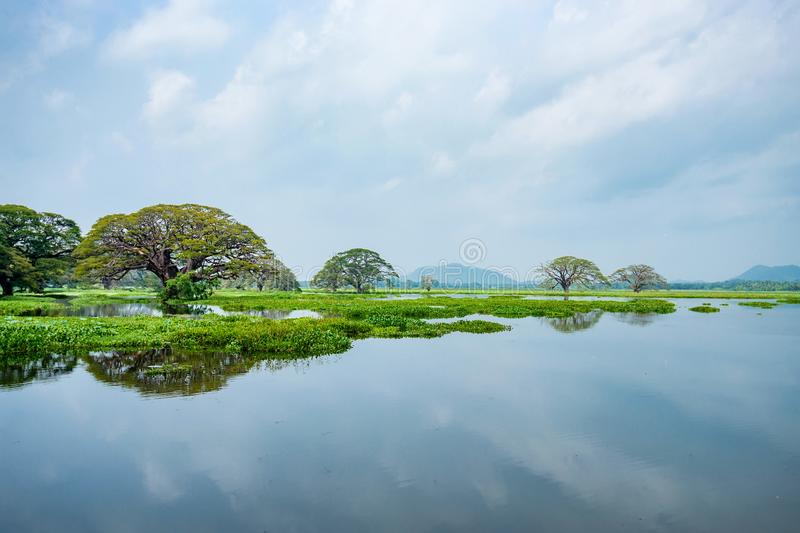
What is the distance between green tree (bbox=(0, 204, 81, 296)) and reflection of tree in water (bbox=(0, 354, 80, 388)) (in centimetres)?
3266

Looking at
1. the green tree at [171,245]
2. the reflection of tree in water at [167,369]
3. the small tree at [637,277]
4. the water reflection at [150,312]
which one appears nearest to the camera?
the reflection of tree in water at [167,369]

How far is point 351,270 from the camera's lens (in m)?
66.1

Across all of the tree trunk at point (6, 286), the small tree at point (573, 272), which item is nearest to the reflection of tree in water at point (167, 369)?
the tree trunk at point (6, 286)

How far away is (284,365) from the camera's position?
13078 mm

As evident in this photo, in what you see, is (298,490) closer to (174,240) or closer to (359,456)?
(359,456)

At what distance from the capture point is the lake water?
16.8ft

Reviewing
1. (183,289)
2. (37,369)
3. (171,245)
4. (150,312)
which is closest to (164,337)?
(37,369)

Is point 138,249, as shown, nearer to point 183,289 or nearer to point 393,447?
point 183,289

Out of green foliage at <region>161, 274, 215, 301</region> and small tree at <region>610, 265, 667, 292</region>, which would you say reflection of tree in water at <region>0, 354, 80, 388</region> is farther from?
small tree at <region>610, 265, 667, 292</region>

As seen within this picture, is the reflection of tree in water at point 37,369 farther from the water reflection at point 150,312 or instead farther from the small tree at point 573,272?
the small tree at point 573,272

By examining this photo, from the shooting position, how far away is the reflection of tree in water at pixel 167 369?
10391mm

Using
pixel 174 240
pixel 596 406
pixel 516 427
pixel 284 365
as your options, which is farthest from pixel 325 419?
pixel 174 240

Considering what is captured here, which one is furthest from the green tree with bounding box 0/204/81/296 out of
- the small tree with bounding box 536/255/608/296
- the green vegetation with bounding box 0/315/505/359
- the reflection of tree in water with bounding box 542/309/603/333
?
the small tree with bounding box 536/255/608/296

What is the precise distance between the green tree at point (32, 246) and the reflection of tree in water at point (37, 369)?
107 feet
